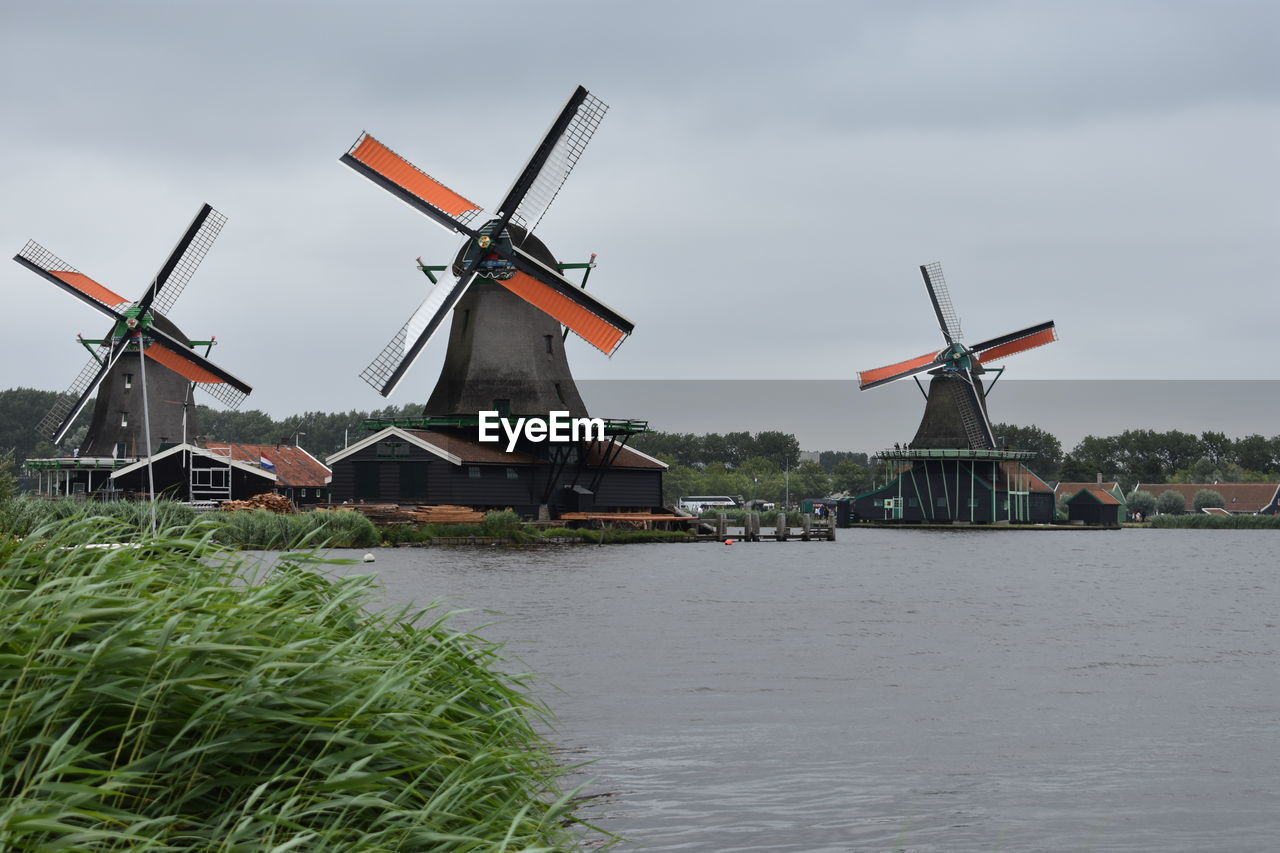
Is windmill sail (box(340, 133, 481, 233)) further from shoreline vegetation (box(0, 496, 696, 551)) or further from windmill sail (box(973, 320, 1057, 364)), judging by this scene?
windmill sail (box(973, 320, 1057, 364))

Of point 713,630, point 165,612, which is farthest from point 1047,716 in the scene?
point 165,612

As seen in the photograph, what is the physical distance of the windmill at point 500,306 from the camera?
149ft

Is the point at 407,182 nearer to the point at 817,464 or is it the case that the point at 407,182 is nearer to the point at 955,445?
the point at 955,445

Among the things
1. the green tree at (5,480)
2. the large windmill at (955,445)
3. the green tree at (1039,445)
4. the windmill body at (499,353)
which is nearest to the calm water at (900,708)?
the green tree at (5,480)

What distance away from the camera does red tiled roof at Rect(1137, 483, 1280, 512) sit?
114688 mm

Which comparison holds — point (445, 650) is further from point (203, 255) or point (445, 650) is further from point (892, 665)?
point (203, 255)

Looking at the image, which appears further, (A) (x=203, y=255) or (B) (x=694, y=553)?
(A) (x=203, y=255)

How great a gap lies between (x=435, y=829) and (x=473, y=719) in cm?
147

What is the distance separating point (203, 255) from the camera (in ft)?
180

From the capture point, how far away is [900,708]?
45.7ft

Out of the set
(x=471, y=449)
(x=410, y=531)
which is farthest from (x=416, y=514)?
(x=471, y=449)

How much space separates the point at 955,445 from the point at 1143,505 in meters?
42.6

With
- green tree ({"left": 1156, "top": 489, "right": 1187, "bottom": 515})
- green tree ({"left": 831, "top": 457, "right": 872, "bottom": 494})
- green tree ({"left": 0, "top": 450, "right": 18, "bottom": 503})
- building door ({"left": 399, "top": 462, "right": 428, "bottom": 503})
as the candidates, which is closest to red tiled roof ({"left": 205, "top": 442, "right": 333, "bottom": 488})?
building door ({"left": 399, "top": 462, "right": 428, "bottom": 503})

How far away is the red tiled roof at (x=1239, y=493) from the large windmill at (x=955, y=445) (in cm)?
4141
